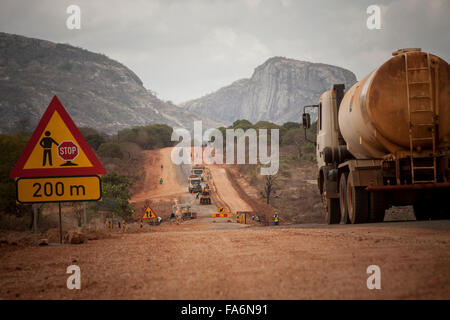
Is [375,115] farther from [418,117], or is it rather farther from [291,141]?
[291,141]

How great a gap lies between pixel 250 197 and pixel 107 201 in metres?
17.6

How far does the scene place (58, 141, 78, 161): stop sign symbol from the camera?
10.0 meters

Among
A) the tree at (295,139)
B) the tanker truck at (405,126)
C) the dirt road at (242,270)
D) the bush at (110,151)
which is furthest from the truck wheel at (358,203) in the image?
the bush at (110,151)

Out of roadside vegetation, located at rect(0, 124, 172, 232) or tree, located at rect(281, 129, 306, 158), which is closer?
roadside vegetation, located at rect(0, 124, 172, 232)

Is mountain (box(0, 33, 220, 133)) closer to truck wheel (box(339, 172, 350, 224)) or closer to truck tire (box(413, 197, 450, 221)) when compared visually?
truck wheel (box(339, 172, 350, 224))

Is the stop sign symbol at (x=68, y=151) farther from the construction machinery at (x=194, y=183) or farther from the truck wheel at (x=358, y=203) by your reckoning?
the construction machinery at (x=194, y=183)

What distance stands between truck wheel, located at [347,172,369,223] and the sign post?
7453 mm

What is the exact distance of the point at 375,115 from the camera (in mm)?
12375

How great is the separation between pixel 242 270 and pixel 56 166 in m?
5.73

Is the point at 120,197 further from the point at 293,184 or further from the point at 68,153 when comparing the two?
the point at 68,153

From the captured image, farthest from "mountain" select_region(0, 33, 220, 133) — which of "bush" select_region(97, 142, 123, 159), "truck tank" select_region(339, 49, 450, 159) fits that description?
"truck tank" select_region(339, 49, 450, 159)


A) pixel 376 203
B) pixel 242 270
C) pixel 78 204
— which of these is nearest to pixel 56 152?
pixel 242 270

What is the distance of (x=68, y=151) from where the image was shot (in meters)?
10.0
